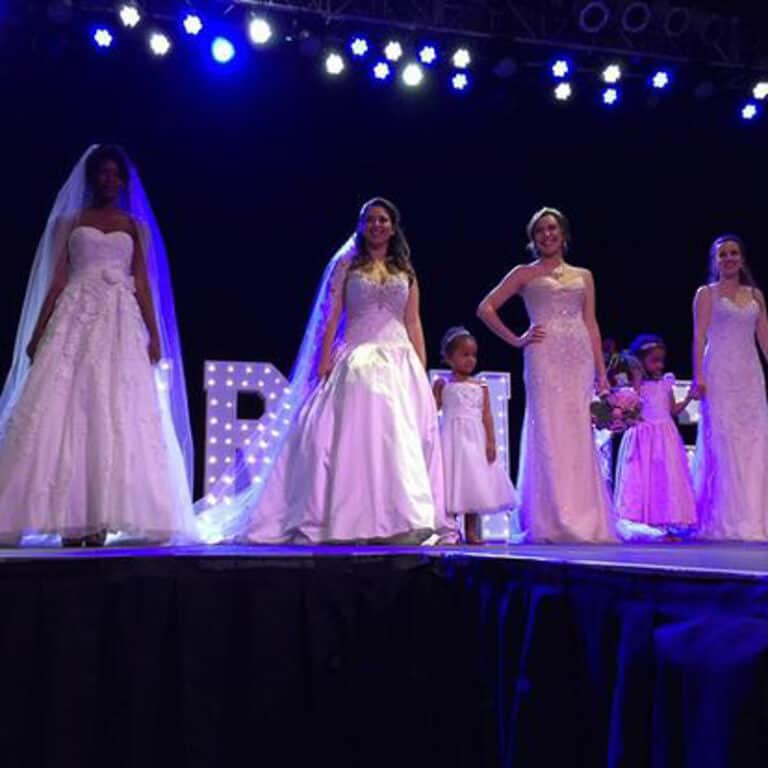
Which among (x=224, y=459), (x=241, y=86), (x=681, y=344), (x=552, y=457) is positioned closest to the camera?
(x=552, y=457)

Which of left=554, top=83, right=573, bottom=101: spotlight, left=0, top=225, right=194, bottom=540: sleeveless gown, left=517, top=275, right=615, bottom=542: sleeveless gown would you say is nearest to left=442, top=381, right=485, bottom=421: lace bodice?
left=517, top=275, right=615, bottom=542: sleeveless gown

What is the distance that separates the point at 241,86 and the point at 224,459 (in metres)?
3.18

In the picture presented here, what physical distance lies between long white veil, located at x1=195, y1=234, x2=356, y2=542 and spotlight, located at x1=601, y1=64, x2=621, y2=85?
4323 mm

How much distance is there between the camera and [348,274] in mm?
5668

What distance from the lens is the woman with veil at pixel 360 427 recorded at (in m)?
5.12

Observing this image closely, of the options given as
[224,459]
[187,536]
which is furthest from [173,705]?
[224,459]

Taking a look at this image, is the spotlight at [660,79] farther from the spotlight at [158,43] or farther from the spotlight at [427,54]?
the spotlight at [158,43]

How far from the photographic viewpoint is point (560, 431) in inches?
248

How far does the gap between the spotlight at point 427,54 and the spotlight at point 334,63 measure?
0.66 metres

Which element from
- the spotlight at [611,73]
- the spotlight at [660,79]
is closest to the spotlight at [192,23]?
the spotlight at [611,73]

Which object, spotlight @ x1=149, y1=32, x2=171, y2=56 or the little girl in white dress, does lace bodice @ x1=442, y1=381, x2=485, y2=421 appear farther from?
spotlight @ x1=149, y1=32, x2=171, y2=56

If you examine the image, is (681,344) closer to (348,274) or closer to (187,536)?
(348,274)

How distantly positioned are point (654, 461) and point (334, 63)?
160 inches

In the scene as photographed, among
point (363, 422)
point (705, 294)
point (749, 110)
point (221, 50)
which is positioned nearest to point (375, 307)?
point (363, 422)
